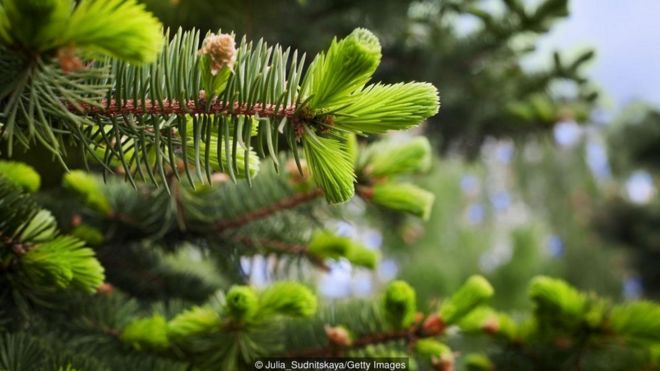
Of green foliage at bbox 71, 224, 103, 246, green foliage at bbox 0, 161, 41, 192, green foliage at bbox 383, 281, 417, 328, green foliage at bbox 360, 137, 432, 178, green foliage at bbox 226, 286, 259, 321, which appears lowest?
green foliage at bbox 226, 286, 259, 321

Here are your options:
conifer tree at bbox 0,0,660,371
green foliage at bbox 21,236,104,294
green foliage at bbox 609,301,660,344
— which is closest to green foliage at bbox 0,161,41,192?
conifer tree at bbox 0,0,660,371

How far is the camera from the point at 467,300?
24.6 inches

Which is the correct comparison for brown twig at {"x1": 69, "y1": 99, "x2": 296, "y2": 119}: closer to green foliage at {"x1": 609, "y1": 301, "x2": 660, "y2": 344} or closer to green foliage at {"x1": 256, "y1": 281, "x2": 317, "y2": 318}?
green foliage at {"x1": 256, "y1": 281, "x2": 317, "y2": 318}

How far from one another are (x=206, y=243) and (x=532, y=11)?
669 millimetres

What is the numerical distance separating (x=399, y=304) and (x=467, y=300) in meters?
0.08

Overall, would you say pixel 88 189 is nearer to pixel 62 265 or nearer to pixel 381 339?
pixel 62 265

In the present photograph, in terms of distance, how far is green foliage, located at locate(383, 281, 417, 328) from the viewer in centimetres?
59

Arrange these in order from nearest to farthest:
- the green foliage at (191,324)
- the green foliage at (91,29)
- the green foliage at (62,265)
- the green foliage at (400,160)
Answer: the green foliage at (91,29), the green foliage at (62,265), the green foliage at (191,324), the green foliage at (400,160)

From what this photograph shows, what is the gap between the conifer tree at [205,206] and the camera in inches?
13.5

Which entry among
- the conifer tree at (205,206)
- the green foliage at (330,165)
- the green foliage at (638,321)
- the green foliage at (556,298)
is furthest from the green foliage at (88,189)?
the green foliage at (638,321)

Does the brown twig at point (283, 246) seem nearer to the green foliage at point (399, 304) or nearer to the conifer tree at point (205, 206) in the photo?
the conifer tree at point (205, 206)

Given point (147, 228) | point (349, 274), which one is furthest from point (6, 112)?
point (349, 274)

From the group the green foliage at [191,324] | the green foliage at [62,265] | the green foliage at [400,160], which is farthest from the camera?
the green foliage at [400,160]

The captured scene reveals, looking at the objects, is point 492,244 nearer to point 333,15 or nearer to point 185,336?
point 333,15
